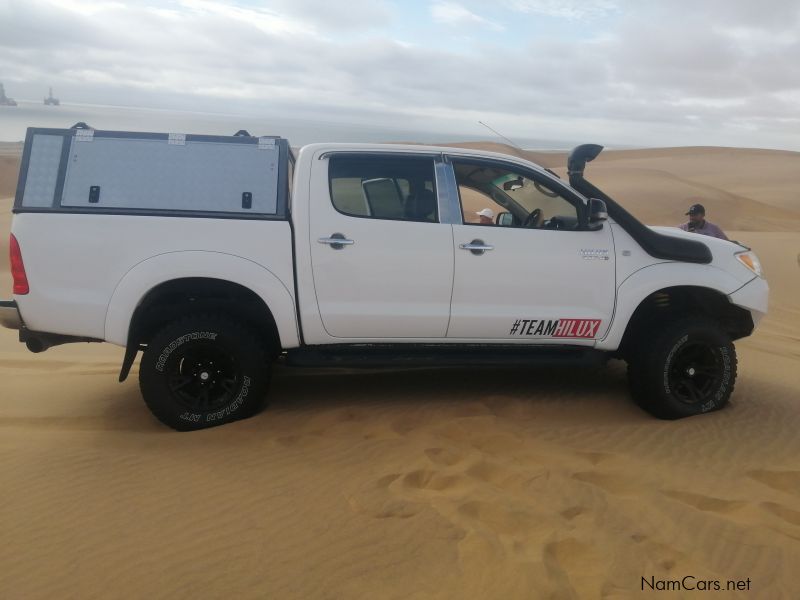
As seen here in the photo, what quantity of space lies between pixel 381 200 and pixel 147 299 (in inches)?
66.1

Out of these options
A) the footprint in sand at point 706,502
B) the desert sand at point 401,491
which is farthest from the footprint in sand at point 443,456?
the footprint in sand at point 706,502

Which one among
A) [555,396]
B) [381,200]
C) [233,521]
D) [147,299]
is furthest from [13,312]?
[555,396]

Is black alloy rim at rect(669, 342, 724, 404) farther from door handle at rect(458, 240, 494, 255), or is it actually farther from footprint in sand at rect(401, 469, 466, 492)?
footprint in sand at rect(401, 469, 466, 492)

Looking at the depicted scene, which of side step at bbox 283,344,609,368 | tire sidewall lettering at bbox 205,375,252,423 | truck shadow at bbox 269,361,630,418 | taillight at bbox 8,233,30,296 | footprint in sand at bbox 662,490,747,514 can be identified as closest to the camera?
footprint in sand at bbox 662,490,747,514

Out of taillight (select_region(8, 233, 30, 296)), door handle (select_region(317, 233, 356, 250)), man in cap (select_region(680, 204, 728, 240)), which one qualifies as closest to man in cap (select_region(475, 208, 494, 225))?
door handle (select_region(317, 233, 356, 250))

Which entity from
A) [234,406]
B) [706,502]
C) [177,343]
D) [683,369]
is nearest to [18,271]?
[177,343]

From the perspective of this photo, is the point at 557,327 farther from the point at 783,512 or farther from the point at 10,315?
the point at 10,315

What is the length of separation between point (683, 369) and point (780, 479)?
1154 mm

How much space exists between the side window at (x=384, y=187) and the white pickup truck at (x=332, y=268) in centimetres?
1

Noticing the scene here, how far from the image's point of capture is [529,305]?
5.02 m

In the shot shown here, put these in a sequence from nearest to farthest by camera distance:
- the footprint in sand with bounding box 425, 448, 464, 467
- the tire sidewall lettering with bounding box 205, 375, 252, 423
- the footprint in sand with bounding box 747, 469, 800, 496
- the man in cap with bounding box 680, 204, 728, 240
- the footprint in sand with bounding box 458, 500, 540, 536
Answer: the footprint in sand with bounding box 458, 500, 540, 536 → the footprint in sand with bounding box 747, 469, 800, 496 → the footprint in sand with bounding box 425, 448, 464, 467 → the tire sidewall lettering with bounding box 205, 375, 252, 423 → the man in cap with bounding box 680, 204, 728, 240

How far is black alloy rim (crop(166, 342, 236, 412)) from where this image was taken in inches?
188

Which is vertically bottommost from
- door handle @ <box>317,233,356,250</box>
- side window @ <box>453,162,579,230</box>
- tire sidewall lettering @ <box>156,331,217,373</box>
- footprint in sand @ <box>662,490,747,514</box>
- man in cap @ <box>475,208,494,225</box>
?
footprint in sand @ <box>662,490,747,514</box>

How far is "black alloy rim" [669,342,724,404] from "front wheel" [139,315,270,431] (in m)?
2.95
